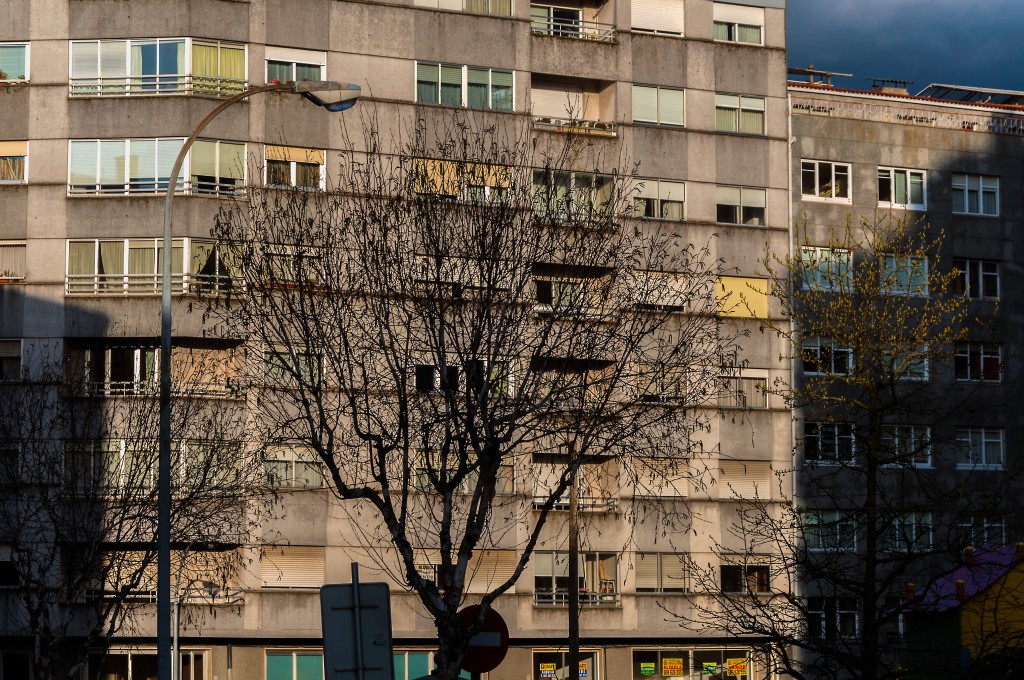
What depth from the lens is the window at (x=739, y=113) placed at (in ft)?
160

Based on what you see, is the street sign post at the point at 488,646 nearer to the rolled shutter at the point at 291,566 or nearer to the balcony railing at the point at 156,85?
the rolled shutter at the point at 291,566

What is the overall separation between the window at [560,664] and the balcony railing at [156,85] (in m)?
17.8

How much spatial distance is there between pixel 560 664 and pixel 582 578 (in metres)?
2.48

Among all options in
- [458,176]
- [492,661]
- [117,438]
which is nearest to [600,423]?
[458,176]

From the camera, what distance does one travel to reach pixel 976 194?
52031mm

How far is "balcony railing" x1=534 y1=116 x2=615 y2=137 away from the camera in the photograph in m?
46.6

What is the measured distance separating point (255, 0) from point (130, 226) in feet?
23.3

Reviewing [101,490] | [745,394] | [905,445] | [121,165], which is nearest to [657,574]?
[745,394]

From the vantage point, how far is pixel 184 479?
37531 mm

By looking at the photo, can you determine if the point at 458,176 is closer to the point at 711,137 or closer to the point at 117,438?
the point at 117,438

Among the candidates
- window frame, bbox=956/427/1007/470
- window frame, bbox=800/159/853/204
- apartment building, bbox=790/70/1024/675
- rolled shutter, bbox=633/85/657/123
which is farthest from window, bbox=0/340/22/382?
window frame, bbox=956/427/1007/470

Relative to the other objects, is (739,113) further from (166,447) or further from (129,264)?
(166,447)

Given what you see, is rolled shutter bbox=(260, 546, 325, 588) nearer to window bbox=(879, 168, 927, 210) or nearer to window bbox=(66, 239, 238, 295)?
window bbox=(66, 239, 238, 295)

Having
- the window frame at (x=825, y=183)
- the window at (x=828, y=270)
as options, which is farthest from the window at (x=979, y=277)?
the window frame at (x=825, y=183)
